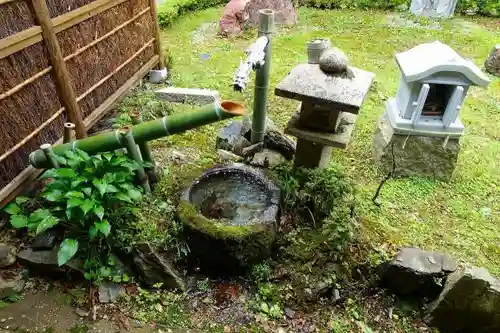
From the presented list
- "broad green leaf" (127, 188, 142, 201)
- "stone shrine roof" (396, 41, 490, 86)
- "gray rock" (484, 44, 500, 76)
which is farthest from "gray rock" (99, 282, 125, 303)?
"gray rock" (484, 44, 500, 76)

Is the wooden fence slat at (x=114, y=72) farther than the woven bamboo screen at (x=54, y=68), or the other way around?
the wooden fence slat at (x=114, y=72)

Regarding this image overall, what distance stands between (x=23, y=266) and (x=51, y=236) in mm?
403

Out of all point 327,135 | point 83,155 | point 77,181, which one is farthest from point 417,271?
point 83,155

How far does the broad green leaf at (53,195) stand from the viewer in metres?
3.37

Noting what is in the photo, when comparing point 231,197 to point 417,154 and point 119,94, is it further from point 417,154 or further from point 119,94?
point 119,94

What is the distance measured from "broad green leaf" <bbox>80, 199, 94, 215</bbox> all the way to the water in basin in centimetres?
103

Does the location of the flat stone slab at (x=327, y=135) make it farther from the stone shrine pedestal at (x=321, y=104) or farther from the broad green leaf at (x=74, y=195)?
the broad green leaf at (x=74, y=195)

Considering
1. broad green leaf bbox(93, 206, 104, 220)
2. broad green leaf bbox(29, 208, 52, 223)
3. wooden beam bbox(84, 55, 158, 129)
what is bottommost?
wooden beam bbox(84, 55, 158, 129)

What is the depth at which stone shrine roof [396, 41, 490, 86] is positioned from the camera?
14.3 ft

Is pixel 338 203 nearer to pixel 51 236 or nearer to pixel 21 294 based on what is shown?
pixel 51 236

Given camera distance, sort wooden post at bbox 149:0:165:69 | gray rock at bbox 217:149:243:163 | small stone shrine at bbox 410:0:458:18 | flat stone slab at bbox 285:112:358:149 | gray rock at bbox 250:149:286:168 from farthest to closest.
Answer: small stone shrine at bbox 410:0:458:18 → wooden post at bbox 149:0:165:69 → gray rock at bbox 217:149:243:163 → gray rock at bbox 250:149:286:168 → flat stone slab at bbox 285:112:358:149

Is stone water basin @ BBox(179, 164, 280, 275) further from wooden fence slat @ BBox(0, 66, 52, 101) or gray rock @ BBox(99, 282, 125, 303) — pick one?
wooden fence slat @ BBox(0, 66, 52, 101)

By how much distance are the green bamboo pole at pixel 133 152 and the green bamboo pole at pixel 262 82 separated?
4.90ft

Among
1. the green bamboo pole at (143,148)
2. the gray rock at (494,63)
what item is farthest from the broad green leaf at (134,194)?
the gray rock at (494,63)
